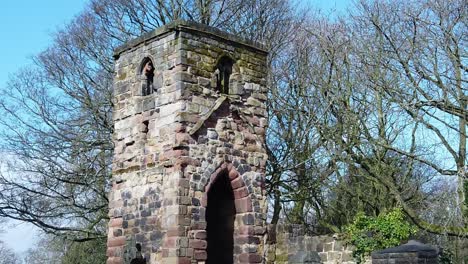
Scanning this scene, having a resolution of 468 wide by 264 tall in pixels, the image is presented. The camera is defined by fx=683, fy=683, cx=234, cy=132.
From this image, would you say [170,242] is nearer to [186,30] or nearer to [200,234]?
[200,234]

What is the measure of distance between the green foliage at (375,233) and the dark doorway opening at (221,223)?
2.42m

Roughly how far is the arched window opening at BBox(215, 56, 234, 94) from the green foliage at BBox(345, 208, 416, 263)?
3.67m

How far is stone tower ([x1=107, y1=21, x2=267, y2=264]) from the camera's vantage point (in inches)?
417

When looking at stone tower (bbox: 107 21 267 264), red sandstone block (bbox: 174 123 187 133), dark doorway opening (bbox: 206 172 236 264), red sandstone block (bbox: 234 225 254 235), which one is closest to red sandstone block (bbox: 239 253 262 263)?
stone tower (bbox: 107 21 267 264)

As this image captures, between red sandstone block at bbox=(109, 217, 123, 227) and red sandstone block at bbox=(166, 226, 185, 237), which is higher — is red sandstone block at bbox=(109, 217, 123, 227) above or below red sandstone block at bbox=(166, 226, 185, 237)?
above

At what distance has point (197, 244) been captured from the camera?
1048 cm

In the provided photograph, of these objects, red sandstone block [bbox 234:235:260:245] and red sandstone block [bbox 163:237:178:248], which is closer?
red sandstone block [bbox 163:237:178:248]

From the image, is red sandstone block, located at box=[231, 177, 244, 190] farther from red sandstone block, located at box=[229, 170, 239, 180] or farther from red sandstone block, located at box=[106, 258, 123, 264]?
red sandstone block, located at box=[106, 258, 123, 264]

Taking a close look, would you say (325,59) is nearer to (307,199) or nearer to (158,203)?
(307,199)

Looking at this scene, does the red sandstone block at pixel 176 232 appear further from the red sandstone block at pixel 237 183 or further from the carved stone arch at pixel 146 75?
the carved stone arch at pixel 146 75

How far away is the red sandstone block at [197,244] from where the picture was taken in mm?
10400

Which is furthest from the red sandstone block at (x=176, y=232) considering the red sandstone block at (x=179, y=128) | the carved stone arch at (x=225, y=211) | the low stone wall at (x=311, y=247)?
the low stone wall at (x=311, y=247)

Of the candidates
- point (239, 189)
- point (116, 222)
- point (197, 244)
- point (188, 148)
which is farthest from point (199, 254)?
point (116, 222)

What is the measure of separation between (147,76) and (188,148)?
1.80m
